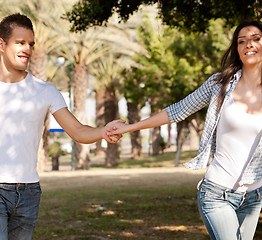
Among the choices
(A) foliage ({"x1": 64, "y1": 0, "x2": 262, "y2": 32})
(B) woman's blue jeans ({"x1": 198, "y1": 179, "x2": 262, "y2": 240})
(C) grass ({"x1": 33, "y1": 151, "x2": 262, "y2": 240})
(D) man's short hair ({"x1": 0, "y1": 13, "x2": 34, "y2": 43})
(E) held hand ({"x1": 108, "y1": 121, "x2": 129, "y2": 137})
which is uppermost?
(A) foliage ({"x1": 64, "y1": 0, "x2": 262, "y2": 32})

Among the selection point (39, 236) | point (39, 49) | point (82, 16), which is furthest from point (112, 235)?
point (39, 49)

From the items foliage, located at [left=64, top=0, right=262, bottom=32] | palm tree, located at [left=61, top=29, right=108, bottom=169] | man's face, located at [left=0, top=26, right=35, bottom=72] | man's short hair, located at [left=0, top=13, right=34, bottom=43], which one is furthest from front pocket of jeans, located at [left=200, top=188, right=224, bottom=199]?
palm tree, located at [left=61, top=29, right=108, bottom=169]

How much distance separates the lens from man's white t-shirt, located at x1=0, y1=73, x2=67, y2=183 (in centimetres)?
330

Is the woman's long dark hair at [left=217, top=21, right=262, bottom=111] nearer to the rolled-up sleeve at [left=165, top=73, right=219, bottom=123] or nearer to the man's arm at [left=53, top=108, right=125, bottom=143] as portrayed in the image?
the rolled-up sleeve at [left=165, top=73, right=219, bottom=123]

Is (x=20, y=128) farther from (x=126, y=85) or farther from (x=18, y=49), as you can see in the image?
(x=126, y=85)

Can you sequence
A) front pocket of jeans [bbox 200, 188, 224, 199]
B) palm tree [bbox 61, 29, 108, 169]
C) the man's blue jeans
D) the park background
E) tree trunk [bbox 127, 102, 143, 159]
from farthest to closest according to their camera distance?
tree trunk [bbox 127, 102, 143, 159], palm tree [bbox 61, 29, 108, 169], the park background, front pocket of jeans [bbox 200, 188, 224, 199], the man's blue jeans

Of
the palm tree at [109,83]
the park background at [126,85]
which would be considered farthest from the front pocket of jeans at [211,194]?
the palm tree at [109,83]

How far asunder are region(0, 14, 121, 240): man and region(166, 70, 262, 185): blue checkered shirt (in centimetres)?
99

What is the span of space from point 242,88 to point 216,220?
1039mm

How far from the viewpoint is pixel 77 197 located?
510 inches

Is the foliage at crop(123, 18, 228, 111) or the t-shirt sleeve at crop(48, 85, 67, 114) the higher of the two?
the foliage at crop(123, 18, 228, 111)

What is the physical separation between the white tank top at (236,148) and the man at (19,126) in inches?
50.1

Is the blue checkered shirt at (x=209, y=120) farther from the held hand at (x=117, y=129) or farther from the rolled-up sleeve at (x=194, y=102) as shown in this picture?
the held hand at (x=117, y=129)

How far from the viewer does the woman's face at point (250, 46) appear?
12.0 feet
